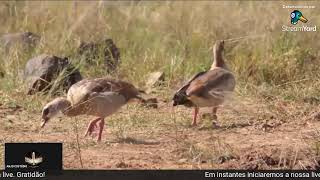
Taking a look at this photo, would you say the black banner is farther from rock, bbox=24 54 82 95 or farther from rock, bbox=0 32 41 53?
rock, bbox=0 32 41 53

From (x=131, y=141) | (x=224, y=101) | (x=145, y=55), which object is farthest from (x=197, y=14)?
(x=131, y=141)

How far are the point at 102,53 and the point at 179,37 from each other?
5.34ft

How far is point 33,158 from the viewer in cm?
644

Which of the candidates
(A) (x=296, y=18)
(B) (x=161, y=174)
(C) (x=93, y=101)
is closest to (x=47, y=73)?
(C) (x=93, y=101)

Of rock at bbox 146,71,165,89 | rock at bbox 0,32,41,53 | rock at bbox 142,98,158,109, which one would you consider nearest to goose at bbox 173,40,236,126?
rock at bbox 142,98,158,109

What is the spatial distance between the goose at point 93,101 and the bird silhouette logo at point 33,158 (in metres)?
1.14

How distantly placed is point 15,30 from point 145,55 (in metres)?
2.20

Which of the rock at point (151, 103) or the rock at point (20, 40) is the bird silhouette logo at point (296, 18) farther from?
the rock at point (20, 40)

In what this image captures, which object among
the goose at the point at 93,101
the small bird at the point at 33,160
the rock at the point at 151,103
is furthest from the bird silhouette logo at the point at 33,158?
the rock at the point at 151,103

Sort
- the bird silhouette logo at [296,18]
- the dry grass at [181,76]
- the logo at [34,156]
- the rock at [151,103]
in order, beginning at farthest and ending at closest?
1. the bird silhouette logo at [296,18]
2. the rock at [151,103]
3. the dry grass at [181,76]
4. the logo at [34,156]

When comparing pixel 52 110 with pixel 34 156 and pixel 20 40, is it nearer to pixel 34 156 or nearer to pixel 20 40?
pixel 34 156

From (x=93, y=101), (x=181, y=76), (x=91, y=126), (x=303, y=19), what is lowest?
(x=91, y=126)

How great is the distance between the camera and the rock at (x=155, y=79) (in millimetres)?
9586

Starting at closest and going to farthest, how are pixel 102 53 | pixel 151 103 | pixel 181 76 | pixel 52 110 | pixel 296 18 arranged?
pixel 52 110 → pixel 151 103 → pixel 296 18 → pixel 181 76 → pixel 102 53
